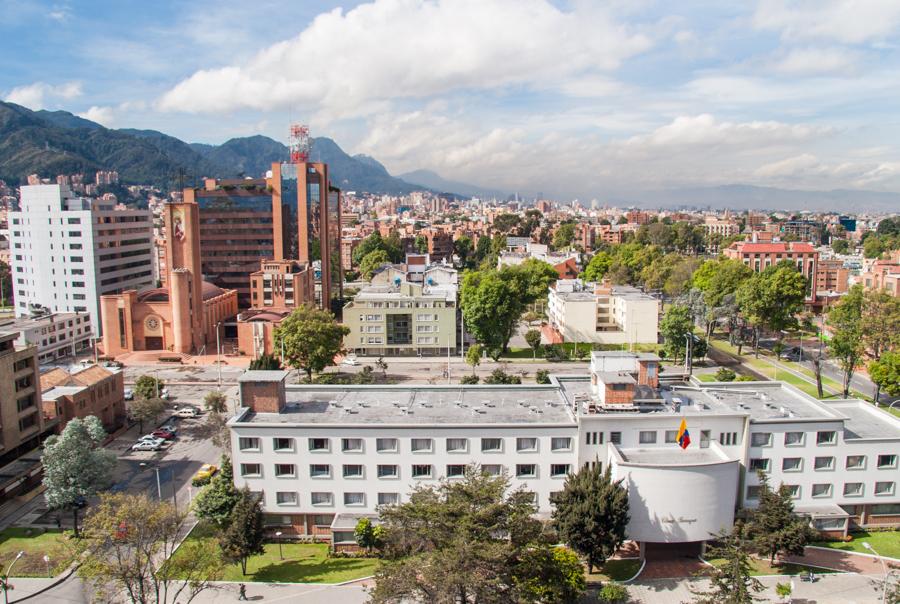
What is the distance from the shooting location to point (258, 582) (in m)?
29.9

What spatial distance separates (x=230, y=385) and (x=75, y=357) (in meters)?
23.8

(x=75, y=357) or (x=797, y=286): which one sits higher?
(x=797, y=286)

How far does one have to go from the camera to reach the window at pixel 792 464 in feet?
111

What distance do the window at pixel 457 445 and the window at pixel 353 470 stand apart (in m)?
4.72

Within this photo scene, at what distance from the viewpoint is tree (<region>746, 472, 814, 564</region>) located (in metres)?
29.8

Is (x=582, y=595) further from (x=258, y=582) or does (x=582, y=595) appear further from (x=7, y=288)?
(x=7, y=288)

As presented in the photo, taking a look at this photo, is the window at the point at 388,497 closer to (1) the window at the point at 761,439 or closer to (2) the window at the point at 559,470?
(2) the window at the point at 559,470

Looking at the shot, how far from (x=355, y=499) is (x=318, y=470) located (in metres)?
2.48

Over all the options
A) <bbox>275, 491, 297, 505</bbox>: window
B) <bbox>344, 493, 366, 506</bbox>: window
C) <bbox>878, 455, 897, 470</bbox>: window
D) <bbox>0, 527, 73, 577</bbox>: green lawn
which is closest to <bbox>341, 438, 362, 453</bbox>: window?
<bbox>344, 493, 366, 506</bbox>: window

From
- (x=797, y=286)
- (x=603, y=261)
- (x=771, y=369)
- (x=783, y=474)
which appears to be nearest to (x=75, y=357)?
(x=783, y=474)

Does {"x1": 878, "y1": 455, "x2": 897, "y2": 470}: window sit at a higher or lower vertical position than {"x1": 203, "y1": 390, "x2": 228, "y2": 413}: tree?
higher

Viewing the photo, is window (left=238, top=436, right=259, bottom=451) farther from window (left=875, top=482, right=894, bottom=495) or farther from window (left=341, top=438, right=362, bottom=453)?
window (left=875, top=482, right=894, bottom=495)

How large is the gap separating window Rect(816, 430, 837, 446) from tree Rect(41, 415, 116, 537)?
1534 inches

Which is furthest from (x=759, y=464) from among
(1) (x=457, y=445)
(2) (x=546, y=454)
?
(1) (x=457, y=445)
